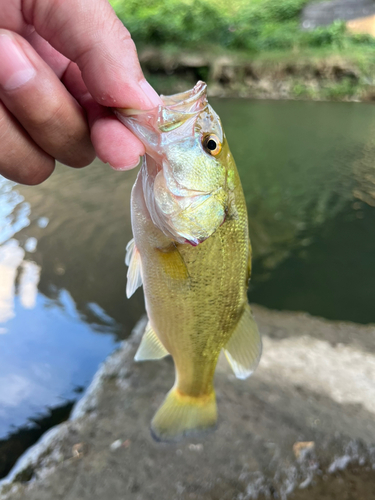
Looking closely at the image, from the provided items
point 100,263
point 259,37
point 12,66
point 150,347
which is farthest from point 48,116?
point 259,37

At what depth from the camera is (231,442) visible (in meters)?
2.65

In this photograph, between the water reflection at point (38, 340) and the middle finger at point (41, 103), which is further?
the water reflection at point (38, 340)

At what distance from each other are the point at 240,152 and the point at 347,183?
3.88m

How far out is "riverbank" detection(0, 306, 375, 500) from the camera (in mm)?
2361

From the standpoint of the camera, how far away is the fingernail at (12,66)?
102cm

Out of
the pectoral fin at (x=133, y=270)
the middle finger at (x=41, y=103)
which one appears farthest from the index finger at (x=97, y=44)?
the pectoral fin at (x=133, y=270)

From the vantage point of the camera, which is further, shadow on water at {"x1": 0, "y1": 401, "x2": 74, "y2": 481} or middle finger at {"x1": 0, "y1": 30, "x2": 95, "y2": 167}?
shadow on water at {"x1": 0, "y1": 401, "x2": 74, "y2": 481}

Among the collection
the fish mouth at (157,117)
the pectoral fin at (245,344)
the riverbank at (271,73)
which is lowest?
the riverbank at (271,73)

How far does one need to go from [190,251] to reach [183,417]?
0.95 m

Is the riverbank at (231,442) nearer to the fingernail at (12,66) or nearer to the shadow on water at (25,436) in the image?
the shadow on water at (25,436)

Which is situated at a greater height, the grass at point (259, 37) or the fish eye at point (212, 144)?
the fish eye at point (212, 144)

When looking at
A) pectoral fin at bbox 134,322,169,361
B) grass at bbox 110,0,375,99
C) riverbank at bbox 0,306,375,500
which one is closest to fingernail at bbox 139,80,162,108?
pectoral fin at bbox 134,322,169,361

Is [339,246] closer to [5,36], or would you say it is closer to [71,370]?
[71,370]

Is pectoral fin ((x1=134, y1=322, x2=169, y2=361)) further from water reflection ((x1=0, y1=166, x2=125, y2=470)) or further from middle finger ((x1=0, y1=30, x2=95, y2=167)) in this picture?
water reflection ((x1=0, y1=166, x2=125, y2=470))
